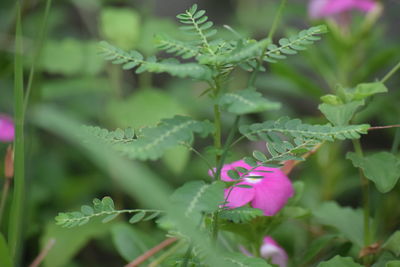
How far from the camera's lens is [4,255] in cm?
69

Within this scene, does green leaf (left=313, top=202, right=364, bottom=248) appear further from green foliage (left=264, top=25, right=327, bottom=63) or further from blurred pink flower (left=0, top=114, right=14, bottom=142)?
blurred pink flower (left=0, top=114, right=14, bottom=142)

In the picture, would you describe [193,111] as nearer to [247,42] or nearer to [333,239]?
[333,239]

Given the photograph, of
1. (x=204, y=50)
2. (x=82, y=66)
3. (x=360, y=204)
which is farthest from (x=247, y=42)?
(x=360, y=204)

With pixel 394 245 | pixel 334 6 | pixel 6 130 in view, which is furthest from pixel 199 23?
pixel 334 6

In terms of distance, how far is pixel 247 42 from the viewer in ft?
2.14

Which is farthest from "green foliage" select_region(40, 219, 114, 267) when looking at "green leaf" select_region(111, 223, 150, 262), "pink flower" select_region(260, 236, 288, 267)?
"pink flower" select_region(260, 236, 288, 267)

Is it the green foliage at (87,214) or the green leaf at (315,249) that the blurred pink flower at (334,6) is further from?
the green foliage at (87,214)

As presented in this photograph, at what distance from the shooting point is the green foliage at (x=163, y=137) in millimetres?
520

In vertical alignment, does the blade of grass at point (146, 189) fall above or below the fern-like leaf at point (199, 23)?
below

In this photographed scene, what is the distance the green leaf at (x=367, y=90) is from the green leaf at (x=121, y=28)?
38.2 inches

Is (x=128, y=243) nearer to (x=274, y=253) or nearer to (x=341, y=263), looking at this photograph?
(x=274, y=253)

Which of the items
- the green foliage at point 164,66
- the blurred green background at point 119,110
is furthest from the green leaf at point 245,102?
the blurred green background at point 119,110

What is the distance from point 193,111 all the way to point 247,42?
1339 mm

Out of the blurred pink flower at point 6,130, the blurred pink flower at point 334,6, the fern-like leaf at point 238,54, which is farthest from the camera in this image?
the blurred pink flower at point 334,6
